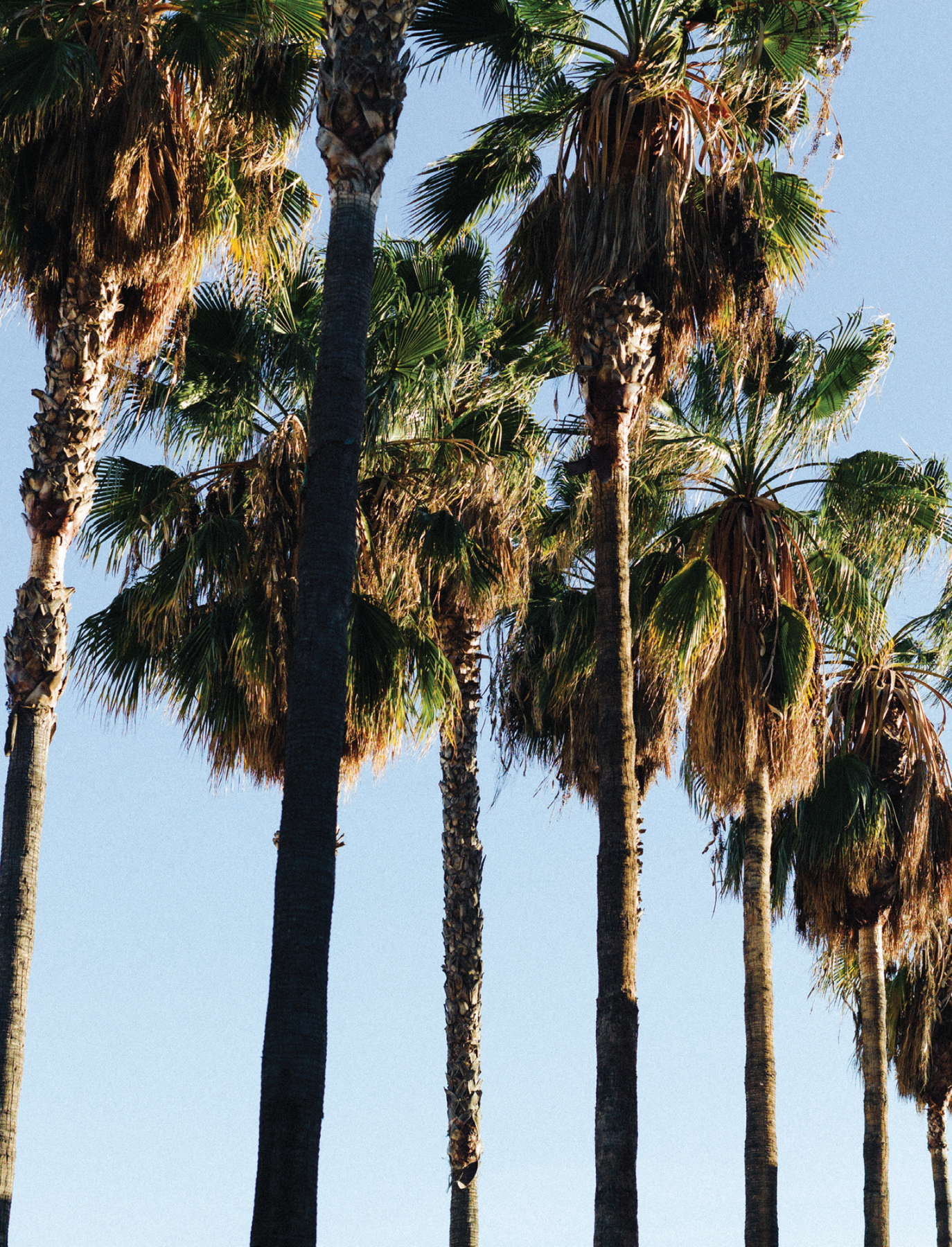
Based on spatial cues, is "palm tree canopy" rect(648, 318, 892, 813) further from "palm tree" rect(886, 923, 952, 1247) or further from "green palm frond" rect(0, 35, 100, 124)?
"palm tree" rect(886, 923, 952, 1247)

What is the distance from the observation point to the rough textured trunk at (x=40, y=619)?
40.2 ft

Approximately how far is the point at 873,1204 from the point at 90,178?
1586 cm

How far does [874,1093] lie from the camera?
22.4 meters

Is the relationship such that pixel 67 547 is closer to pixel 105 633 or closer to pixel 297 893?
pixel 105 633

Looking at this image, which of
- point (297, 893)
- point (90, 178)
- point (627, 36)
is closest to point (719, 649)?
point (627, 36)

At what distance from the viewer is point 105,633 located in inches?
678

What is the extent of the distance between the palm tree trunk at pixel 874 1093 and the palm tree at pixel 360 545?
19.5ft

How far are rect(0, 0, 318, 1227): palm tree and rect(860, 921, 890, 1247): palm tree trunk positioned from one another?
1337 centimetres

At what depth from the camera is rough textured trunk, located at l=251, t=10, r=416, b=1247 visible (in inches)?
326

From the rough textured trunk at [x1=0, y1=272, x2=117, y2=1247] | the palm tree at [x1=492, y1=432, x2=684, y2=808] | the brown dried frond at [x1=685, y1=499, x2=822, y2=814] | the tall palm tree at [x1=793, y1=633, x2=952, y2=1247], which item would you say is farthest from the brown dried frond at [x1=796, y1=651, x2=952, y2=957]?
the rough textured trunk at [x1=0, y1=272, x2=117, y2=1247]

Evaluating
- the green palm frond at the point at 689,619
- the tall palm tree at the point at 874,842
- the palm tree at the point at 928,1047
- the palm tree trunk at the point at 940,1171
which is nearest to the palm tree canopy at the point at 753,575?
the green palm frond at the point at 689,619

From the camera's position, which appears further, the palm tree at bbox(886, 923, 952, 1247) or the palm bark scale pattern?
the palm tree at bbox(886, 923, 952, 1247)

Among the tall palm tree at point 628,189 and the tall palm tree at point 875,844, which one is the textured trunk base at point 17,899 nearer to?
the tall palm tree at point 628,189

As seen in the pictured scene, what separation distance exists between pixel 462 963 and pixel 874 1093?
6.70 meters
